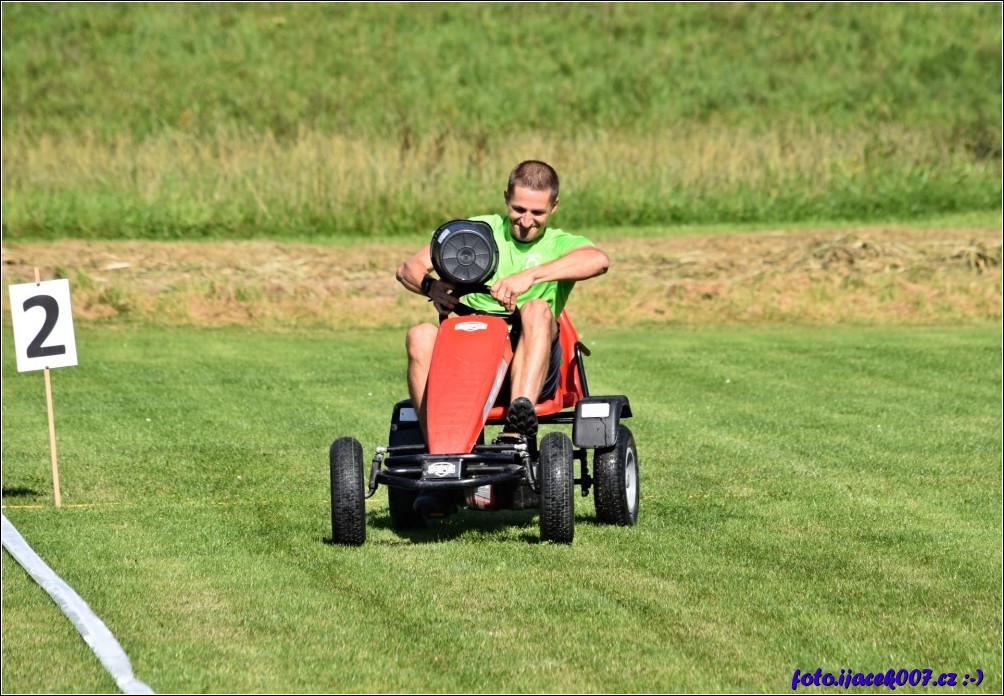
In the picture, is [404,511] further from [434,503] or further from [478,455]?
[478,455]

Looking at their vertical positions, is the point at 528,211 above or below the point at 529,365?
above

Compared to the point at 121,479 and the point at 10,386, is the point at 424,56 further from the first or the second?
the point at 121,479

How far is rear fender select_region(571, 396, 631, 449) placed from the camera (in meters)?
8.55

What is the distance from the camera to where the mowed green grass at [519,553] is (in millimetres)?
6312

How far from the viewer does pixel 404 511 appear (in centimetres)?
882

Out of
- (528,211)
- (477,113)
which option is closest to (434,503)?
(528,211)

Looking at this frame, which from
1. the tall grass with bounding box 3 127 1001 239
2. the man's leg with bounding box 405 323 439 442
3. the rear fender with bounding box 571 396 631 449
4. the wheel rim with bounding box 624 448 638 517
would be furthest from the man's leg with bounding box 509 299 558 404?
the tall grass with bounding box 3 127 1001 239

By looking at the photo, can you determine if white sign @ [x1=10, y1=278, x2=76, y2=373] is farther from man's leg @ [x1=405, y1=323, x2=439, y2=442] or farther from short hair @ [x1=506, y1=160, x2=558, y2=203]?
short hair @ [x1=506, y1=160, x2=558, y2=203]

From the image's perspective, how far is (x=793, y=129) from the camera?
33531 millimetres

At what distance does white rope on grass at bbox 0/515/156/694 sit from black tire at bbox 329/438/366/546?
1338 mm

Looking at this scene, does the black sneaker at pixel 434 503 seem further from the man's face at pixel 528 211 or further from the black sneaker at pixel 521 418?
the man's face at pixel 528 211

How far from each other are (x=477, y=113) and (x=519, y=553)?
28.1 metres

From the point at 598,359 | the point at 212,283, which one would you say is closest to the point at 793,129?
the point at 212,283

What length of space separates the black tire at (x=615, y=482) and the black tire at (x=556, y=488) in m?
0.46
